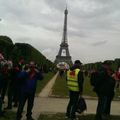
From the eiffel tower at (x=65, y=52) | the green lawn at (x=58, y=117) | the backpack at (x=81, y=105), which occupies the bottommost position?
the green lawn at (x=58, y=117)

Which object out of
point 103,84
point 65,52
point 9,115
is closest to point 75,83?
point 103,84

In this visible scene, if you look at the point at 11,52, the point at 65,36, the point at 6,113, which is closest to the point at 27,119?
the point at 6,113

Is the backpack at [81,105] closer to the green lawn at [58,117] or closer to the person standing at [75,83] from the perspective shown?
the person standing at [75,83]

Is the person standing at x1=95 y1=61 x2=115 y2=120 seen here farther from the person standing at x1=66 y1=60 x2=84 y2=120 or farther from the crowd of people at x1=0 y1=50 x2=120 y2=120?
the person standing at x1=66 y1=60 x2=84 y2=120

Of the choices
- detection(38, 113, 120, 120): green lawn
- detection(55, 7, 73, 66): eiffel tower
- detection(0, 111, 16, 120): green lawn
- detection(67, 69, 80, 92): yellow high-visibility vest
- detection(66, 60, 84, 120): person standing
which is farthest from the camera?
detection(55, 7, 73, 66): eiffel tower

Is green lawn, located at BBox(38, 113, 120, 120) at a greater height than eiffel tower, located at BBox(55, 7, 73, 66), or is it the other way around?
eiffel tower, located at BBox(55, 7, 73, 66)

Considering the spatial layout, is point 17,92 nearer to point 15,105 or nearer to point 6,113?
point 15,105

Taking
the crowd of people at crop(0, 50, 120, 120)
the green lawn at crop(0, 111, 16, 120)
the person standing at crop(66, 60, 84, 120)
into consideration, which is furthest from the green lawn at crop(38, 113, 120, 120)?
the green lawn at crop(0, 111, 16, 120)

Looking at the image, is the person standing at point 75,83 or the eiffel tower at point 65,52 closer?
the person standing at point 75,83

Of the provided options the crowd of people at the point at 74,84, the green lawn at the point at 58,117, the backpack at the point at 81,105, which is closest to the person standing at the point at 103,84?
the crowd of people at the point at 74,84

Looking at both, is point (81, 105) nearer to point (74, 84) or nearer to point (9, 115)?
point (74, 84)

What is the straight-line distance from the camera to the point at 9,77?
2006 centimetres

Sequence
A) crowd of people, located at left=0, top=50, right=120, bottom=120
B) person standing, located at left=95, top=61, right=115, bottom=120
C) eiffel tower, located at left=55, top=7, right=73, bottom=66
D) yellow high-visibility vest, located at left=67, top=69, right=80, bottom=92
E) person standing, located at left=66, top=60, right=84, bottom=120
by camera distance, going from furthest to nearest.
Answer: eiffel tower, located at left=55, top=7, right=73, bottom=66, yellow high-visibility vest, located at left=67, top=69, right=80, bottom=92, person standing, located at left=66, top=60, right=84, bottom=120, person standing, located at left=95, top=61, right=115, bottom=120, crowd of people, located at left=0, top=50, right=120, bottom=120

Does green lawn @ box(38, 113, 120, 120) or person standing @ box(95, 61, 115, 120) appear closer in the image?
person standing @ box(95, 61, 115, 120)
